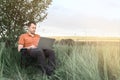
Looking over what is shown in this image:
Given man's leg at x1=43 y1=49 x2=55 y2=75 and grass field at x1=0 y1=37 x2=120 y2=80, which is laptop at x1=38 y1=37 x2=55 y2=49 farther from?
grass field at x1=0 y1=37 x2=120 y2=80

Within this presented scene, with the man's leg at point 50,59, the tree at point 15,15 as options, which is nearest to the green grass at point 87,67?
the man's leg at point 50,59

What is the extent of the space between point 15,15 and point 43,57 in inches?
185

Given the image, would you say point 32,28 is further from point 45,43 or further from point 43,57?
point 43,57

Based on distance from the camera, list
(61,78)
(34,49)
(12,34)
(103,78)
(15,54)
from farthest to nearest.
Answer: (12,34) < (15,54) < (34,49) < (61,78) < (103,78)

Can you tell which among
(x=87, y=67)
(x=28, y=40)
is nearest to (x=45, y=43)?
(x=28, y=40)

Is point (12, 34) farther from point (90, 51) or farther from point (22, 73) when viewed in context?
point (90, 51)

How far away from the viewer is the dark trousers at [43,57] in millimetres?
8250

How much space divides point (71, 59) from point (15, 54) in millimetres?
2274

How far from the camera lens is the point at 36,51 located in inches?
331

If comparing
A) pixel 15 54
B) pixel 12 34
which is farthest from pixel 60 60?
pixel 12 34

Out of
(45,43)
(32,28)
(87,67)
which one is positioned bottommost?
(87,67)

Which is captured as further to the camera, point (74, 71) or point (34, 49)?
point (34, 49)

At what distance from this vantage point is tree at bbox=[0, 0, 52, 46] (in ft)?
41.3

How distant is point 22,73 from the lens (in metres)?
8.80
